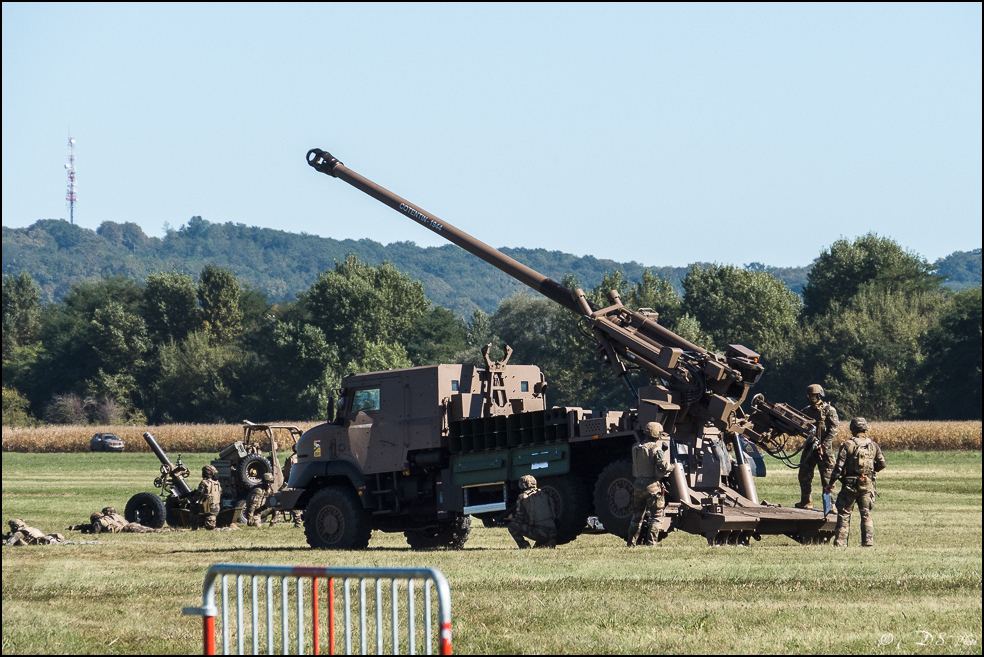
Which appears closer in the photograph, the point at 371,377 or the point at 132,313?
→ the point at 371,377

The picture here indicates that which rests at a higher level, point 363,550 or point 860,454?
point 860,454

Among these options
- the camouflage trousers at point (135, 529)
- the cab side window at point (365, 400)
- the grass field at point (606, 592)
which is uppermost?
the cab side window at point (365, 400)

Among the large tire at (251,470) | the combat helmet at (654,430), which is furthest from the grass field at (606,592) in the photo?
the large tire at (251,470)

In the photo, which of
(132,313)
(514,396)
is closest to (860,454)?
(514,396)

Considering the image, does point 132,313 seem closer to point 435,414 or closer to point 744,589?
point 435,414

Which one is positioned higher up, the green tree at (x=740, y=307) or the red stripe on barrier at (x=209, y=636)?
the green tree at (x=740, y=307)

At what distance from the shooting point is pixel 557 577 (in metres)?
13.7

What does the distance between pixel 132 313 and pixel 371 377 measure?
3516 inches

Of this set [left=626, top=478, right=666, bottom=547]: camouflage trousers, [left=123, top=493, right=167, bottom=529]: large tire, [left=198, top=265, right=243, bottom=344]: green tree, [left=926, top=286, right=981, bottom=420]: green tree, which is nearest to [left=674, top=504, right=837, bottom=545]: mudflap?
[left=626, top=478, right=666, bottom=547]: camouflage trousers

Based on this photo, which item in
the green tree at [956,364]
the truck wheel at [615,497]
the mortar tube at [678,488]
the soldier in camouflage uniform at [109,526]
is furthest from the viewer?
the green tree at [956,364]

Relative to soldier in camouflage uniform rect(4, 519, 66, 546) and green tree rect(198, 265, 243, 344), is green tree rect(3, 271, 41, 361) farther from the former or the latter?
soldier in camouflage uniform rect(4, 519, 66, 546)

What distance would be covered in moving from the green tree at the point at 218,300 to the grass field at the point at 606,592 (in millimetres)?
88544

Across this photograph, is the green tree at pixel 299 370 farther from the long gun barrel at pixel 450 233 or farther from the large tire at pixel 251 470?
the long gun barrel at pixel 450 233

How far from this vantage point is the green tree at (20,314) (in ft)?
370
